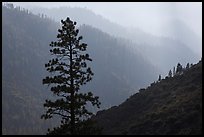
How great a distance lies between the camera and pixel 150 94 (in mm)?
99812

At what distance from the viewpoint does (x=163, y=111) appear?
7750 centimetres

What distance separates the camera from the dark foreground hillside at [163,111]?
64188 millimetres

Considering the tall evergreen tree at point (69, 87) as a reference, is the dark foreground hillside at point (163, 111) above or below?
above

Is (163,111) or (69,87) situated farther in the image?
(163,111)

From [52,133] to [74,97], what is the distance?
308cm

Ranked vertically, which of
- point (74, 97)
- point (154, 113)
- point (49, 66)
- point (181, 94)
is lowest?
point (74, 97)

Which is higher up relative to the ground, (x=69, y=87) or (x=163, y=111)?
(x=163, y=111)

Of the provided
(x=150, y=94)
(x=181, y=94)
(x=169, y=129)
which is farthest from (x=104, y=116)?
(x=169, y=129)

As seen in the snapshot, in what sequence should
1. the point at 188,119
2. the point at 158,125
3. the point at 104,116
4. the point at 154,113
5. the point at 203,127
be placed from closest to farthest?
the point at 203,127, the point at 188,119, the point at 158,125, the point at 154,113, the point at 104,116

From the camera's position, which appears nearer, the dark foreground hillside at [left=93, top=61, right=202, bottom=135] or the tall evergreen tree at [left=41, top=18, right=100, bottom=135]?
the tall evergreen tree at [left=41, top=18, right=100, bottom=135]

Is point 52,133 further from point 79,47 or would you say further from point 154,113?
point 154,113

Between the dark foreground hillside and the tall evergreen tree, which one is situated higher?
the dark foreground hillside

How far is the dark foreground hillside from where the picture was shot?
2527 inches

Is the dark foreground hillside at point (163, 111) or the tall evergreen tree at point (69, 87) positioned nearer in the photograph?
the tall evergreen tree at point (69, 87)
